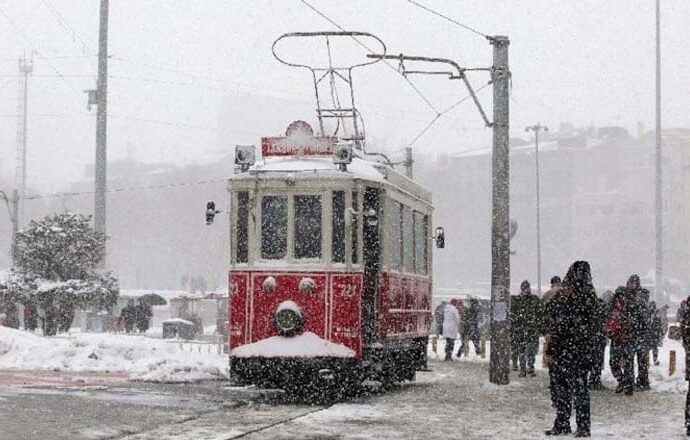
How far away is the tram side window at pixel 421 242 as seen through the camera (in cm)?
1925

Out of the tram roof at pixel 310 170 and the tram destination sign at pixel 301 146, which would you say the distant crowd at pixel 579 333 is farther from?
the tram destination sign at pixel 301 146

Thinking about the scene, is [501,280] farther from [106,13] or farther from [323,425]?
[106,13]

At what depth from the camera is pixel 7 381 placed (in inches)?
682

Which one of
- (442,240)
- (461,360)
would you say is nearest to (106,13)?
(461,360)

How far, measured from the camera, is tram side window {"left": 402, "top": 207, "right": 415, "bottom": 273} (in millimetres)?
18031

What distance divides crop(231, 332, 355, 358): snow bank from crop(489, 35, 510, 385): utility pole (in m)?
4.90

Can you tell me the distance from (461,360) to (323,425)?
18.1m

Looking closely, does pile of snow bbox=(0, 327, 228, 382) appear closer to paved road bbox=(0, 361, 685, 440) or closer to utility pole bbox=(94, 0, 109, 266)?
paved road bbox=(0, 361, 685, 440)

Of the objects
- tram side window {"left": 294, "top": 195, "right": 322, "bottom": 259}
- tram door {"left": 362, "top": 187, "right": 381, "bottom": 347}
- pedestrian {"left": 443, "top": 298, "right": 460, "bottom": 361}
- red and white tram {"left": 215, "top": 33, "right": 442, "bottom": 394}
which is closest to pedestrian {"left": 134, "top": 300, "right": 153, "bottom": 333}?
pedestrian {"left": 443, "top": 298, "right": 460, "bottom": 361}

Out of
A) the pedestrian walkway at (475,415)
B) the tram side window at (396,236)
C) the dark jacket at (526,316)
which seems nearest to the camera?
the pedestrian walkway at (475,415)

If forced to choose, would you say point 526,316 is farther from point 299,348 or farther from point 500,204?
point 299,348

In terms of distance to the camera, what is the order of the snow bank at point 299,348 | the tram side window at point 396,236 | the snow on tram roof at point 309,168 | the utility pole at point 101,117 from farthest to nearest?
the utility pole at point 101,117
the tram side window at point 396,236
the snow on tram roof at point 309,168
the snow bank at point 299,348

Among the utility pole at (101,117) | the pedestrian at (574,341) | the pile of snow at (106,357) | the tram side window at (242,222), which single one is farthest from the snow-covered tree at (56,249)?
the pedestrian at (574,341)

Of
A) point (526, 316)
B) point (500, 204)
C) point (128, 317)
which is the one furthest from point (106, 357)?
point (128, 317)
